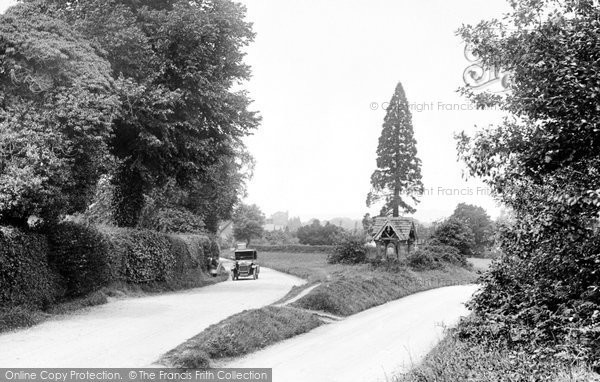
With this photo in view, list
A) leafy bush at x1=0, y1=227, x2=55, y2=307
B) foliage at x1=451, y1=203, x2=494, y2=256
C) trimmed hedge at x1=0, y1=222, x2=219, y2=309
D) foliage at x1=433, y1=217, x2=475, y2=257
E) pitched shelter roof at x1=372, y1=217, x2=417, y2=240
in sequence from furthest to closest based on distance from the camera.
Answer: foliage at x1=451, y1=203, x2=494, y2=256, foliage at x1=433, y1=217, x2=475, y2=257, pitched shelter roof at x1=372, y1=217, x2=417, y2=240, trimmed hedge at x1=0, y1=222, x2=219, y2=309, leafy bush at x1=0, y1=227, x2=55, y2=307

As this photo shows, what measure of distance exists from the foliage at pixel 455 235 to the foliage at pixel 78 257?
33415mm

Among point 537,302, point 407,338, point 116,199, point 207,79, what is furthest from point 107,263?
point 537,302

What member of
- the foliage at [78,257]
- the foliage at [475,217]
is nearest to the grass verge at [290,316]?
the foliage at [78,257]

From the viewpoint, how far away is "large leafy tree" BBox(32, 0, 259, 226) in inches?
919

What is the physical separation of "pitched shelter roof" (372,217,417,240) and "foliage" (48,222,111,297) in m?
24.3

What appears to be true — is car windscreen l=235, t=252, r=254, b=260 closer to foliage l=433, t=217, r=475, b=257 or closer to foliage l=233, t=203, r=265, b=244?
foliage l=433, t=217, r=475, b=257

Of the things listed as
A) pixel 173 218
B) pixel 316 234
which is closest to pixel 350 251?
pixel 173 218

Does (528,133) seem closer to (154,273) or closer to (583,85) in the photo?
(583,85)

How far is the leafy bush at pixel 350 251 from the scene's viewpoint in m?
48.6

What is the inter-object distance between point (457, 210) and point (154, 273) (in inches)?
2878

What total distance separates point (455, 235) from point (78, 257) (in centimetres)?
3576

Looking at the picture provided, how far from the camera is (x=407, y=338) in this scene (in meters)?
14.8

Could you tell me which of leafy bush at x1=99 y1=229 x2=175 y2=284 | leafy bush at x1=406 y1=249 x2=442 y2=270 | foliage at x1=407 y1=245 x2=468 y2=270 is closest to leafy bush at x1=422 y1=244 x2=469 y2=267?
foliage at x1=407 y1=245 x2=468 y2=270

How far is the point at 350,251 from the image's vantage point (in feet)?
160
